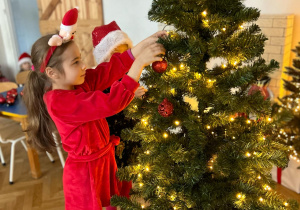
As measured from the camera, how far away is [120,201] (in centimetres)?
132

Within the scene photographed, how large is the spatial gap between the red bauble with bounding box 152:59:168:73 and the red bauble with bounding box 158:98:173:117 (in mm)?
119

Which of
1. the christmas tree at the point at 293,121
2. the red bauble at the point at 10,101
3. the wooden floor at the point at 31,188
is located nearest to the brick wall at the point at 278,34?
the christmas tree at the point at 293,121

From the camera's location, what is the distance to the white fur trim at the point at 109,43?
1854 millimetres

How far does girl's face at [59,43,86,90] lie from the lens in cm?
127

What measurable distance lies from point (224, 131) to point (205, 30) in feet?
1.41

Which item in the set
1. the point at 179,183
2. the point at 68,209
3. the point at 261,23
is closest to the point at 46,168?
the point at 68,209

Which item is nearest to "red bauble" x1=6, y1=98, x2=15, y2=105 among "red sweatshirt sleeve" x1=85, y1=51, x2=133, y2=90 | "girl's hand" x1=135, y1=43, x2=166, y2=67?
"red sweatshirt sleeve" x1=85, y1=51, x2=133, y2=90

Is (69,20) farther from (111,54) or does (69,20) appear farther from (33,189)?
(33,189)

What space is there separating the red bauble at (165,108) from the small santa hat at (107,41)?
86 centimetres

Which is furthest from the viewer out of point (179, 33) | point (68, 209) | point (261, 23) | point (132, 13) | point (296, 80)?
point (132, 13)

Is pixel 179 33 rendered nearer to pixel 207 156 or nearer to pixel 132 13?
pixel 207 156

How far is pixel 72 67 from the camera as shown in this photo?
1276mm

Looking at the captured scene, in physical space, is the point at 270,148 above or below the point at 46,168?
above

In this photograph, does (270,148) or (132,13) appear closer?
(270,148)
